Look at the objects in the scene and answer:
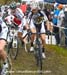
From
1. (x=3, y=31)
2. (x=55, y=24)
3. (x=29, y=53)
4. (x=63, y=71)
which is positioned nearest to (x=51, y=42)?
(x=55, y=24)

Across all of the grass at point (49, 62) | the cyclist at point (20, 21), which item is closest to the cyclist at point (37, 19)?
the cyclist at point (20, 21)

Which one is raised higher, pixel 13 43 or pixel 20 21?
pixel 20 21

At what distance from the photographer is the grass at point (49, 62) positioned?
38.9 ft

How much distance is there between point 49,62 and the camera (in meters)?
13.3

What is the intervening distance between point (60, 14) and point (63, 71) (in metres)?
6.19

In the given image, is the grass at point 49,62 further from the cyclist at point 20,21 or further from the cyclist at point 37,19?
the cyclist at point 20,21

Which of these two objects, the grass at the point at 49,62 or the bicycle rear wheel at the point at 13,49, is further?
the bicycle rear wheel at the point at 13,49

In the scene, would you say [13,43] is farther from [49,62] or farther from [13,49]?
[49,62]

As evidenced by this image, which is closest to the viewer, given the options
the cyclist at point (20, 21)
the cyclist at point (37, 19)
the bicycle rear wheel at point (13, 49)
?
the cyclist at point (37, 19)

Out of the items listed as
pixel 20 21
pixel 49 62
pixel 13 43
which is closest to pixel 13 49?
pixel 13 43

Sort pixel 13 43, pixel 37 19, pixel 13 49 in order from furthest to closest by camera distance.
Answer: pixel 13 49, pixel 13 43, pixel 37 19

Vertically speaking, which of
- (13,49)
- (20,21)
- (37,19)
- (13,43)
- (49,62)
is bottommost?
(49,62)

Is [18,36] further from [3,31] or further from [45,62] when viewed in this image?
[3,31]

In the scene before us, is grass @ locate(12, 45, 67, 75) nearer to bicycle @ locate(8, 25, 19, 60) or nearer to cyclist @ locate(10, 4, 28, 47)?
bicycle @ locate(8, 25, 19, 60)
